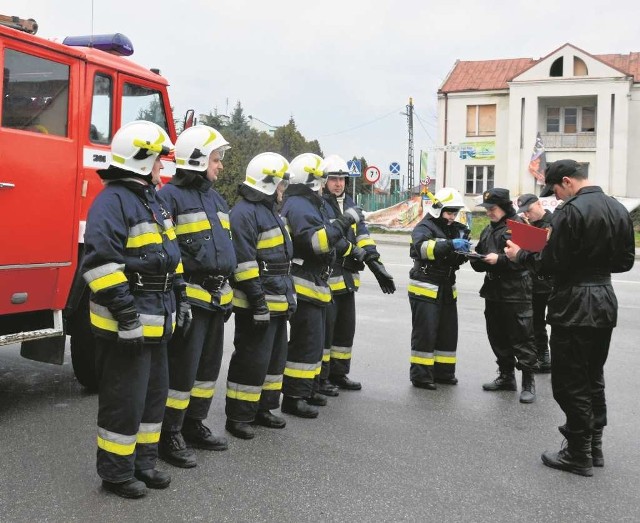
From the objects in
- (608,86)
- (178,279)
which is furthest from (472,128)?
(178,279)

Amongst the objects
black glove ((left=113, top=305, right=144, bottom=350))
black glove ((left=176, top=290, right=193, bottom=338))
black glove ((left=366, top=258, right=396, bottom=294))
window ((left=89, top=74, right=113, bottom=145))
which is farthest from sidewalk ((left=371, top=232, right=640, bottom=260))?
black glove ((left=113, top=305, right=144, bottom=350))

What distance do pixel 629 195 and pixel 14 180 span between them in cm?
3841

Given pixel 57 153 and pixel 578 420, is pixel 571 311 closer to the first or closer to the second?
pixel 578 420

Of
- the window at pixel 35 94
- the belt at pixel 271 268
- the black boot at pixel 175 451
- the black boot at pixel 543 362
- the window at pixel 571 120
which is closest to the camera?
the black boot at pixel 175 451

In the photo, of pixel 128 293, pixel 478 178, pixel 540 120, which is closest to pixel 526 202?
pixel 128 293

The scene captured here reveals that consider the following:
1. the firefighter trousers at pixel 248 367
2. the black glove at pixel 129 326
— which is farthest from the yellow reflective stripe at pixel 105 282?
the firefighter trousers at pixel 248 367

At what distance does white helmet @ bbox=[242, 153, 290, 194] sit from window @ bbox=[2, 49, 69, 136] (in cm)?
139

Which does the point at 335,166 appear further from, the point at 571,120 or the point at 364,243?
the point at 571,120

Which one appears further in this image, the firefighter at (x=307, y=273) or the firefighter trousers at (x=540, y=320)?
the firefighter trousers at (x=540, y=320)

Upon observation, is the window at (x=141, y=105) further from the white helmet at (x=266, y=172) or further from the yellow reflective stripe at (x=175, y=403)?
the yellow reflective stripe at (x=175, y=403)

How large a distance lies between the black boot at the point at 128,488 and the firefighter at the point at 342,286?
97.0 inches

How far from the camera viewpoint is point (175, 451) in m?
4.53

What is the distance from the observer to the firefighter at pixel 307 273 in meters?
5.64

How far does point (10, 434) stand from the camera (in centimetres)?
495
